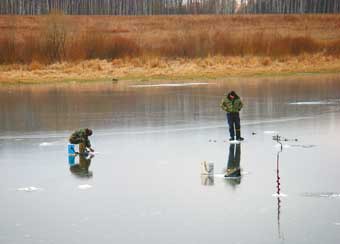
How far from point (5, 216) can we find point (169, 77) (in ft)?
104

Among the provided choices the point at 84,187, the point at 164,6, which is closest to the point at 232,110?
the point at 84,187

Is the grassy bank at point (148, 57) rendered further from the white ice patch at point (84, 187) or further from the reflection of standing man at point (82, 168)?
the white ice patch at point (84, 187)

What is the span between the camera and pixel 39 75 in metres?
44.1

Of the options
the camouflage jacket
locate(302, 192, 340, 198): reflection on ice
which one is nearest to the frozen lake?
locate(302, 192, 340, 198): reflection on ice

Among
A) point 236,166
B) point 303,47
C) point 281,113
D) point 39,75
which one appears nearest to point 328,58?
point 303,47

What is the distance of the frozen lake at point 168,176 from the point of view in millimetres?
10984

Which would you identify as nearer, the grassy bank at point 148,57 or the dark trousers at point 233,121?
the dark trousers at point 233,121

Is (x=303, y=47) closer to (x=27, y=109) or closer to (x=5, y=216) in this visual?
(x=27, y=109)

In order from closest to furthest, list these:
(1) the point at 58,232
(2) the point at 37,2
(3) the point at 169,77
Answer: (1) the point at 58,232
(3) the point at 169,77
(2) the point at 37,2

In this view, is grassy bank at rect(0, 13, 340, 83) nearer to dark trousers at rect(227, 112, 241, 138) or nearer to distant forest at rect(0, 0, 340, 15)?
dark trousers at rect(227, 112, 241, 138)

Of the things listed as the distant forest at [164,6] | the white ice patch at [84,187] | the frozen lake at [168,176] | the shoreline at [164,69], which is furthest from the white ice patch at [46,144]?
the distant forest at [164,6]

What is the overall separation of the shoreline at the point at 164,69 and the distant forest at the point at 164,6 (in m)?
56.9

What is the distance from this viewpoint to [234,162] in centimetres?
1638

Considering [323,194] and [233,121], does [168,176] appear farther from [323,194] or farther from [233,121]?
[233,121]
